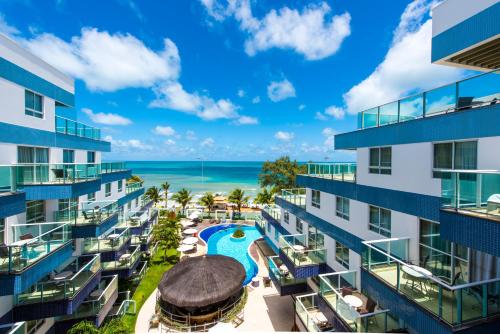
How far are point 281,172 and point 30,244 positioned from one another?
36010mm

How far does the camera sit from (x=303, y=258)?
1547 cm

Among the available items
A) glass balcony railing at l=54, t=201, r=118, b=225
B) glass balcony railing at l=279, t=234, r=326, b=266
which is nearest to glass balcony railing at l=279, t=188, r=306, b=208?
glass balcony railing at l=279, t=234, r=326, b=266

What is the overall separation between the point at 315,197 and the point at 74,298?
15.1 m

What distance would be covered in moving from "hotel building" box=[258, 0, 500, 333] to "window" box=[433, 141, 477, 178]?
0.11 feet

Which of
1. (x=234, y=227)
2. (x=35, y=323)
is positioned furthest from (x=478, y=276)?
(x=234, y=227)

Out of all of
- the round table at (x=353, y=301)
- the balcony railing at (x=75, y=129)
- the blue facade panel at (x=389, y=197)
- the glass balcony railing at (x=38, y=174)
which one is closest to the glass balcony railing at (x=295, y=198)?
the blue facade panel at (x=389, y=197)

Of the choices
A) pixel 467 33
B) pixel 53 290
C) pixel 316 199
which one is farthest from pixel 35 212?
pixel 467 33

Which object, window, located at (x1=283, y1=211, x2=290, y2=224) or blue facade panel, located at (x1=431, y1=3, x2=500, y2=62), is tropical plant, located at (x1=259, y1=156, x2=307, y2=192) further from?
blue facade panel, located at (x1=431, y1=3, x2=500, y2=62)

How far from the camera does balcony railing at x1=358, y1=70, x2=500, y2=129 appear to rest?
6.88 meters

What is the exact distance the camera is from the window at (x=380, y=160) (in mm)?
10766

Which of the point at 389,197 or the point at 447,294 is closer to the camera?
the point at 447,294

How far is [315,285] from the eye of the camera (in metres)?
15.9

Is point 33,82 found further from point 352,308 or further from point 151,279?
point 352,308

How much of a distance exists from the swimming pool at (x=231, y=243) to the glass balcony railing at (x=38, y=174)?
16.3 metres
